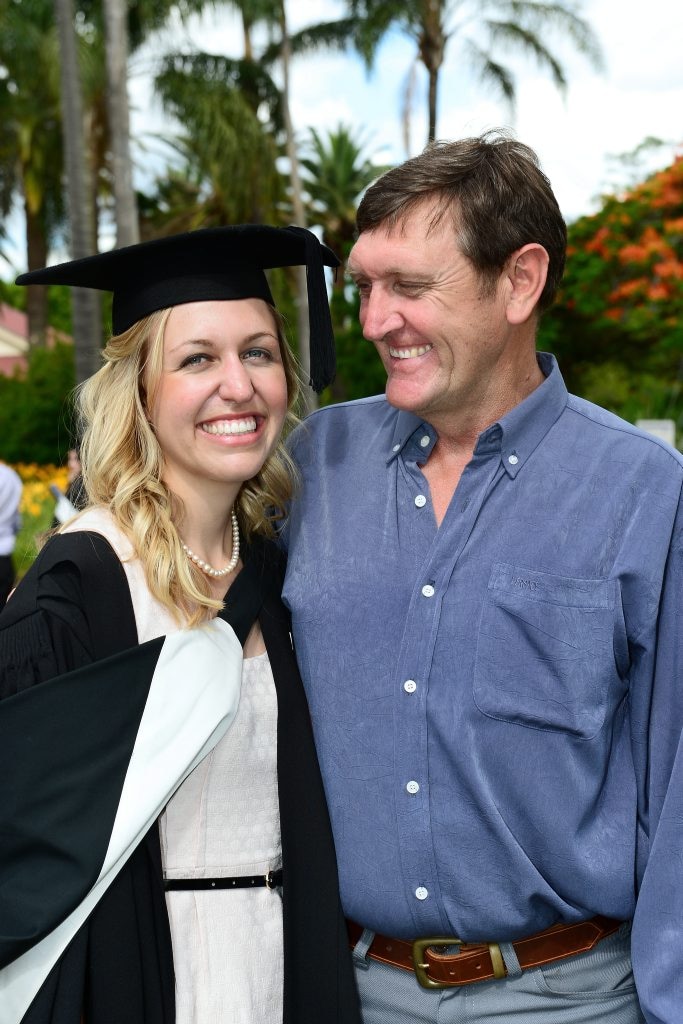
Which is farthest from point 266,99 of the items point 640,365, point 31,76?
point 640,365

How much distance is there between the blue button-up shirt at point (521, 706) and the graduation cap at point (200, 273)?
1.61ft

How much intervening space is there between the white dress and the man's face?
687 millimetres

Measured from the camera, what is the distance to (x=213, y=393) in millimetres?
2473

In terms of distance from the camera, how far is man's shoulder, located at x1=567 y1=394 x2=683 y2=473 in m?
2.37

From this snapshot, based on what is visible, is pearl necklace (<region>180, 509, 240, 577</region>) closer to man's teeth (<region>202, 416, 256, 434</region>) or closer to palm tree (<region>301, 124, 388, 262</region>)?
man's teeth (<region>202, 416, 256, 434</region>)

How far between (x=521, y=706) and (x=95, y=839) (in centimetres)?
83

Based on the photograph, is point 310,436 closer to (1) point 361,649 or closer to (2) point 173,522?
(2) point 173,522

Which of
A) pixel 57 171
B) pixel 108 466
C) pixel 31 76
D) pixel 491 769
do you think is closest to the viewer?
pixel 491 769

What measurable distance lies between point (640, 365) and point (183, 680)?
22.0 metres

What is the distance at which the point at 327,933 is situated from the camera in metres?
2.37

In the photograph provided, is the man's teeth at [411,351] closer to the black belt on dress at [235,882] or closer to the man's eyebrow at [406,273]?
the man's eyebrow at [406,273]

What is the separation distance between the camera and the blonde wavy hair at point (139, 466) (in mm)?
2406

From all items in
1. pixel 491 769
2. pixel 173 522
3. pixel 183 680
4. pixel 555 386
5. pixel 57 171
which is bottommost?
pixel 491 769

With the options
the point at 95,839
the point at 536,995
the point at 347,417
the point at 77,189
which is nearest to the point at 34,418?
the point at 77,189
